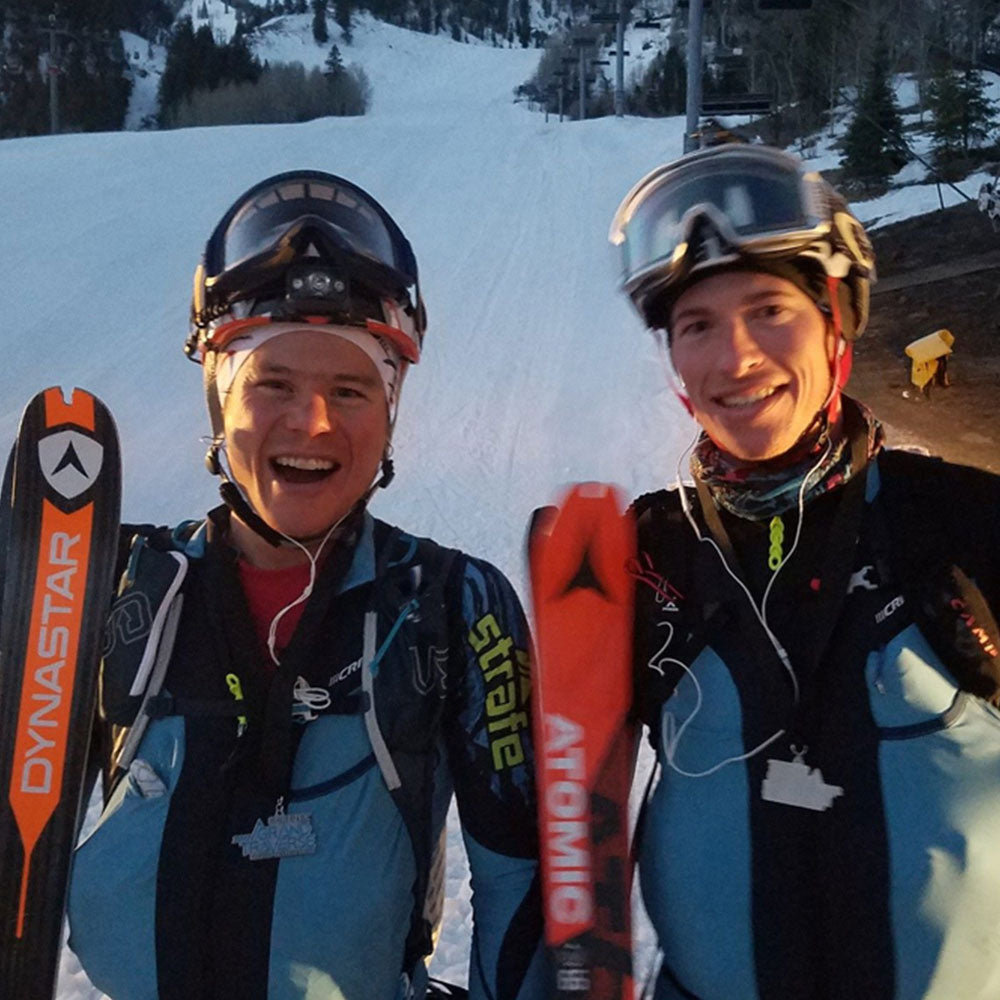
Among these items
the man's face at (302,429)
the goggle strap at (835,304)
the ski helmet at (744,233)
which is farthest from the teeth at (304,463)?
the goggle strap at (835,304)

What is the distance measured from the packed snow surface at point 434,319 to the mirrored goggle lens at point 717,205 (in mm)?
220

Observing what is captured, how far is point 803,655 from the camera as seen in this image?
1.81 m

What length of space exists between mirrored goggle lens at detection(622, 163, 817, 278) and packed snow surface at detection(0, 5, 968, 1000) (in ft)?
0.72

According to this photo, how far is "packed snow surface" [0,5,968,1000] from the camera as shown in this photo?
274 inches

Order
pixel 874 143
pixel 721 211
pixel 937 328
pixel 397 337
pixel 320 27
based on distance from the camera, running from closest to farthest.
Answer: pixel 721 211 → pixel 397 337 → pixel 937 328 → pixel 874 143 → pixel 320 27

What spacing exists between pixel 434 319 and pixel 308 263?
966 cm

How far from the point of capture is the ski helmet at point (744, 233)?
200 cm

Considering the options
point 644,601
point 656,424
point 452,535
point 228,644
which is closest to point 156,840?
point 228,644

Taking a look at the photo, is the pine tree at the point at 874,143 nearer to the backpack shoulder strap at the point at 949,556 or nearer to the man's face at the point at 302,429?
Answer: the backpack shoulder strap at the point at 949,556

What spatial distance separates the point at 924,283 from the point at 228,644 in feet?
40.8

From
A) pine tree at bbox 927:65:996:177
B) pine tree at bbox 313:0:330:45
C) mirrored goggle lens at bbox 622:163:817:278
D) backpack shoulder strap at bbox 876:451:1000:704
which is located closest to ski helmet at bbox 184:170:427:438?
mirrored goggle lens at bbox 622:163:817:278

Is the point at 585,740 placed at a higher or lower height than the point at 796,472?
lower

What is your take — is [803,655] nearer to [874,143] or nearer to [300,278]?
[300,278]

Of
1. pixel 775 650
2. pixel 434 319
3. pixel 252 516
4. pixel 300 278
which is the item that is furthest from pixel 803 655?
pixel 434 319
